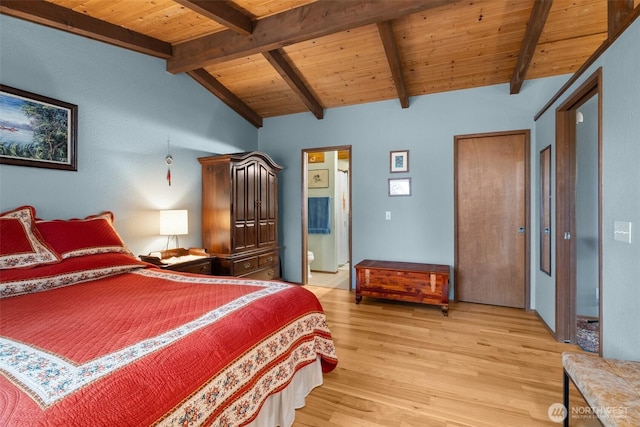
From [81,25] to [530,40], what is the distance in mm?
3916

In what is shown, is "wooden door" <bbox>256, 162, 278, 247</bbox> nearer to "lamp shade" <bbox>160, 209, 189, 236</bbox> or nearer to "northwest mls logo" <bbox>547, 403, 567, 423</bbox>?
"lamp shade" <bbox>160, 209, 189, 236</bbox>

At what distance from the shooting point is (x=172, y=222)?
318cm

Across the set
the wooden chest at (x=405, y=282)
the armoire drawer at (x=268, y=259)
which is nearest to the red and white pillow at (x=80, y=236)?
the armoire drawer at (x=268, y=259)

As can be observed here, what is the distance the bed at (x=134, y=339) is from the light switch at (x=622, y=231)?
1781mm

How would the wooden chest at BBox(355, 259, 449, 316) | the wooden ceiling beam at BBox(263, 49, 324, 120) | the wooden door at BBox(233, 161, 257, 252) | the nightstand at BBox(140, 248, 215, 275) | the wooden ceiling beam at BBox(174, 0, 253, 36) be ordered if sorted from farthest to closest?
the wooden door at BBox(233, 161, 257, 252), the wooden chest at BBox(355, 259, 449, 316), the wooden ceiling beam at BBox(263, 49, 324, 120), the nightstand at BBox(140, 248, 215, 275), the wooden ceiling beam at BBox(174, 0, 253, 36)

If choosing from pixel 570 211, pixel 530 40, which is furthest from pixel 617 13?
pixel 570 211

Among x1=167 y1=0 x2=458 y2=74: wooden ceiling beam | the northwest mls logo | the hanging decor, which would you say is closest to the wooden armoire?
the hanging decor

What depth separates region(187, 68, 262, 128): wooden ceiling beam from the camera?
12.2 ft

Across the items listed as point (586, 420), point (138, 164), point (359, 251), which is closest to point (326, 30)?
point (138, 164)

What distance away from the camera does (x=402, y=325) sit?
10.1ft

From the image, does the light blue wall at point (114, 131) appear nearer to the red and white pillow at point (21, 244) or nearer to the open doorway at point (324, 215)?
the red and white pillow at point (21, 244)

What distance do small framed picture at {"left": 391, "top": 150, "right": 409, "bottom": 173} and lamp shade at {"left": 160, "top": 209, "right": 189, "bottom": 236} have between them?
2638mm

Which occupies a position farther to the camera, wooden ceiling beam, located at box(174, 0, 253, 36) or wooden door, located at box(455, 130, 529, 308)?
wooden door, located at box(455, 130, 529, 308)

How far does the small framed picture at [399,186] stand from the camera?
3.98 meters
